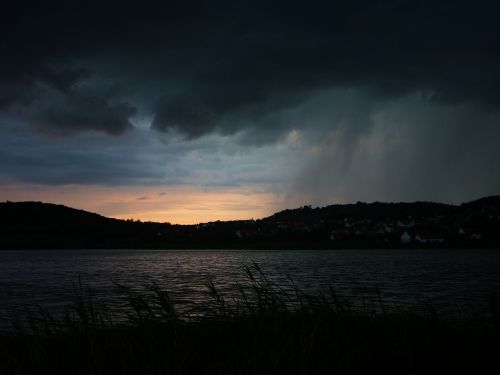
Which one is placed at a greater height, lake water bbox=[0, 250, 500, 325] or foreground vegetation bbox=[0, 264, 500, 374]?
foreground vegetation bbox=[0, 264, 500, 374]

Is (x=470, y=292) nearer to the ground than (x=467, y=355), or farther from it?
nearer to the ground

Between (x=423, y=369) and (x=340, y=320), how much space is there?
257 cm

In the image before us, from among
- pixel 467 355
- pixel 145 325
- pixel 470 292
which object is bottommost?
pixel 470 292

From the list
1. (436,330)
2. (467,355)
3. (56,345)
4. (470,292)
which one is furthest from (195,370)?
(470,292)

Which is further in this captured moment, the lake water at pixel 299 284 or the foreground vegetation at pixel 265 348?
the lake water at pixel 299 284

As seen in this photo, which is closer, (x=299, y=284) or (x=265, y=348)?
(x=265, y=348)

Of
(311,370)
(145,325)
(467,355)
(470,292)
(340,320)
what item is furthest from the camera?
(470,292)

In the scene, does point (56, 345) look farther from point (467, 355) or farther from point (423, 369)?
point (467, 355)

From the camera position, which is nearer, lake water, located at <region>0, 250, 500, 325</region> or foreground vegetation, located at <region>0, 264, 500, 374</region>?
foreground vegetation, located at <region>0, 264, 500, 374</region>

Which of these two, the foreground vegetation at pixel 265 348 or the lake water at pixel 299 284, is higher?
the foreground vegetation at pixel 265 348

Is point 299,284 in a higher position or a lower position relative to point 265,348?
lower

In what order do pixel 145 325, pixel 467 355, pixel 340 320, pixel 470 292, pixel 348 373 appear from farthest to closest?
pixel 470 292
pixel 340 320
pixel 145 325
pixel 467 355
pixel 348 373

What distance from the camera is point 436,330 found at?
1078cm

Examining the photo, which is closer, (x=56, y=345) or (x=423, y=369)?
(x=423, y=369)
